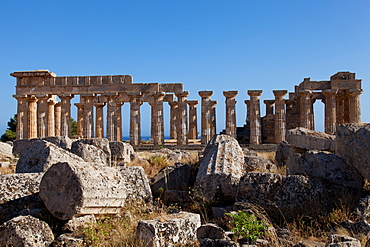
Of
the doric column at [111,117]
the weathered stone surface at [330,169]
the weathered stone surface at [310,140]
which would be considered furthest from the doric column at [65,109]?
the weathered stone surface at [330,169]

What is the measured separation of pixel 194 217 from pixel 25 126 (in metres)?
30.3

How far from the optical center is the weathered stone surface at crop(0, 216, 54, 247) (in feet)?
18.7

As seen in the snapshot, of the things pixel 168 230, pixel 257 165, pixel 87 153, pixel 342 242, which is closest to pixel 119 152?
pixel 87 153

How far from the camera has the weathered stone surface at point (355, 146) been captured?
7758 millimetres

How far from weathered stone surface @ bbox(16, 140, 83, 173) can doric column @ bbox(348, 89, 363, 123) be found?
26.8m

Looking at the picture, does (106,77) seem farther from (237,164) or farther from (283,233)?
(283,233)

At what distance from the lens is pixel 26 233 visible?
19.0 feet

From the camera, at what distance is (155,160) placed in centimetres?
1409

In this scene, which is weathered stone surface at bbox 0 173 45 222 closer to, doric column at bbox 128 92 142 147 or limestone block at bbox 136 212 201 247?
limestone block at bbox 136 212 201 247

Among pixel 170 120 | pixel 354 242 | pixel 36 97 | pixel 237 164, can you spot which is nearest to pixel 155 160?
pixel 237 164

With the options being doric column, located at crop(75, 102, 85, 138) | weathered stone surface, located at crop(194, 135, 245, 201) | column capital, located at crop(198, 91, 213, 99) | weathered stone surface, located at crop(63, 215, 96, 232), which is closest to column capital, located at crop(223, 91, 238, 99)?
column capital, located at crop(198, 91, 213, 99)

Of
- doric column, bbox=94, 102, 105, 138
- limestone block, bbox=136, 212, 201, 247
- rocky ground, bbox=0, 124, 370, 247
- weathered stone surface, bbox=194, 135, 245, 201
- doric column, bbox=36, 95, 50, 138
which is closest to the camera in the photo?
limestone block, bbox=136, 212, 201, 247

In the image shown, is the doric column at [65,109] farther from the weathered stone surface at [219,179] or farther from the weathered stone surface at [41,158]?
the weathered stone surface at [219,179]

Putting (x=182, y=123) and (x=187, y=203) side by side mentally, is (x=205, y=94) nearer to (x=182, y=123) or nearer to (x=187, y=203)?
(x=182, y=123)
